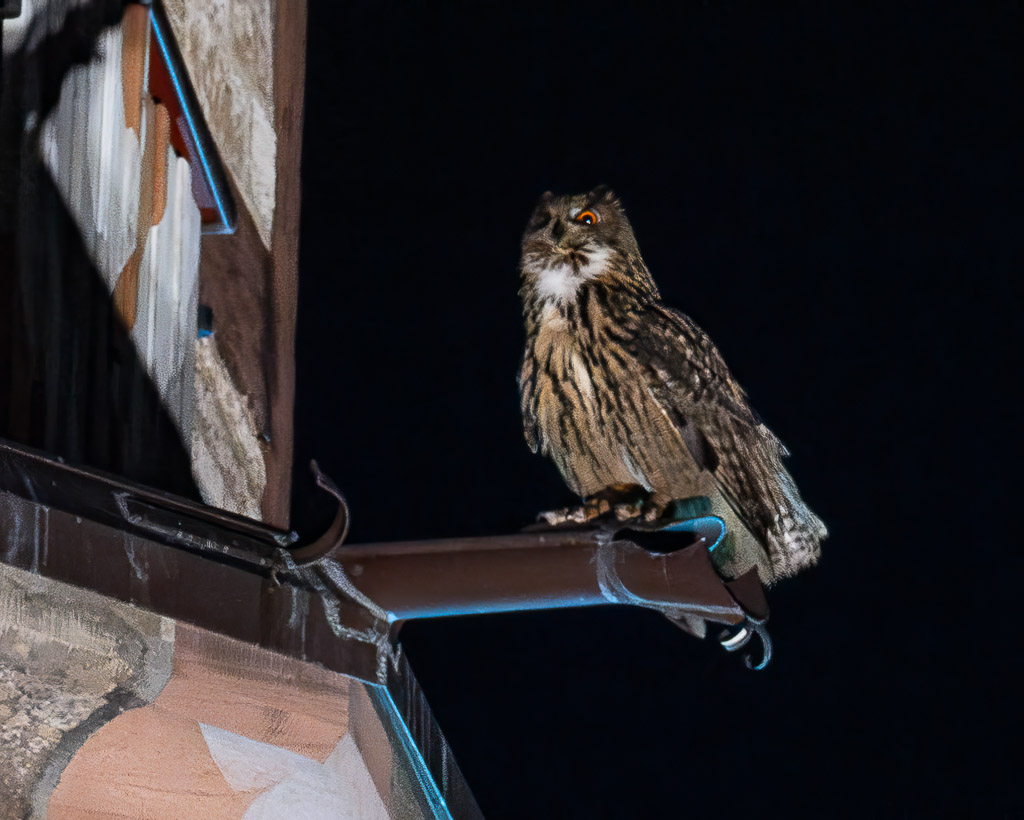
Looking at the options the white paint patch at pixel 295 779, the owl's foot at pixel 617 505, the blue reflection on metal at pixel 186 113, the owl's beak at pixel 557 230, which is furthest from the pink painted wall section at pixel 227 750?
the owl's beak at pixel 557 230

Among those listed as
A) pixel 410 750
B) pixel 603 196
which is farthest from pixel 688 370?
pixel 410 750

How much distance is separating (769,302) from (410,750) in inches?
207

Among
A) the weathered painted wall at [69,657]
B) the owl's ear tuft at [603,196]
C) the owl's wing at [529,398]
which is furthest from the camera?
the owl's ear tuft at [603,196]

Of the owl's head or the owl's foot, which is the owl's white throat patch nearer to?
the owl's head

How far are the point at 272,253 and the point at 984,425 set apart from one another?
501cm

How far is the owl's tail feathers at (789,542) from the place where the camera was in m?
2.54

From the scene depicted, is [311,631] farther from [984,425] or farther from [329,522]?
[984,425]

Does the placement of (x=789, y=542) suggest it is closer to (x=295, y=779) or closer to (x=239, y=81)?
(x=295, y=779)

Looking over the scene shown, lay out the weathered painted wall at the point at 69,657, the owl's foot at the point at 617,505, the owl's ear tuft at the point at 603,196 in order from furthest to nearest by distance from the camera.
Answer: the owl's ear tuft at the point at 603,196, the owl's foot at the point at 617,505, the weathered painted wall at the point at 69,657

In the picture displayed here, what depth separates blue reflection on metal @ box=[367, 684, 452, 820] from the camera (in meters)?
1.73

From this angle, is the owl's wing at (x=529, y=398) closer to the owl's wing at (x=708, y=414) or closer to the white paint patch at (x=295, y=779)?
the owl's wing at (x=708, y=414)

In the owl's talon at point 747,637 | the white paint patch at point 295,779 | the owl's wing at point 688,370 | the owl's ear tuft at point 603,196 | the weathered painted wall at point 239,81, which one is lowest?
the white paint patch at point 295,779

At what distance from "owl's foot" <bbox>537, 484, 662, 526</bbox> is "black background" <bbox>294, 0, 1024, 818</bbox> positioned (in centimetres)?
388

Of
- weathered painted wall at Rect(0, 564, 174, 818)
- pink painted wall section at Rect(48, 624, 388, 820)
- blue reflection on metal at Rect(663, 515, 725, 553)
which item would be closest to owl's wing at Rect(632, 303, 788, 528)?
blue reflection on metal at Rect(663, 515, 725, 553)
